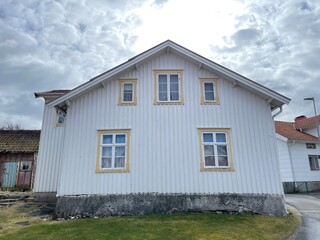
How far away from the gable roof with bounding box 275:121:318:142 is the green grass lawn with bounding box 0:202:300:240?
13403 mm

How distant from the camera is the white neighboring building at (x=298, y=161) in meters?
22.2

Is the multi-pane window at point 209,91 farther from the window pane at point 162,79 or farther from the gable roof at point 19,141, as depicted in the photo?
the gable roof at point 19,141

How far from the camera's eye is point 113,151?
40.3 feet

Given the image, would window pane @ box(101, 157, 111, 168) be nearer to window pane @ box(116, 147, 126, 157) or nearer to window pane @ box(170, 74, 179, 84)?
window pane @ box(116, 147, 126, 157)

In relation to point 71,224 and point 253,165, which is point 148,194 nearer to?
point 71,224

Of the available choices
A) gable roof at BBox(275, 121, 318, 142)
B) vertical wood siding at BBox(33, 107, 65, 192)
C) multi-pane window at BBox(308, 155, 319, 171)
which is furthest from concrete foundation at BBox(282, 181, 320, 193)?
vertical wood siding at BBox(33, 107, 65, 192)

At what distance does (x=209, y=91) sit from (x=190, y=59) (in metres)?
1.97

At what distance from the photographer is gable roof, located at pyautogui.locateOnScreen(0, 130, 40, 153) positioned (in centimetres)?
2052

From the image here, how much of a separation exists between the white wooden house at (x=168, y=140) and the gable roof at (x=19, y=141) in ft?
33.0

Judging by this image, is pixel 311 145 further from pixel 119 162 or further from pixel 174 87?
pixel 119 162

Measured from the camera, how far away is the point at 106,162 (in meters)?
12.2

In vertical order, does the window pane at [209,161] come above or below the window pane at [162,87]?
below

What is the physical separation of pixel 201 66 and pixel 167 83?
2.02 metres

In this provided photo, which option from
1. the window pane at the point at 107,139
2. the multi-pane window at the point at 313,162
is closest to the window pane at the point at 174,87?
the window pane at the point at 107,139
